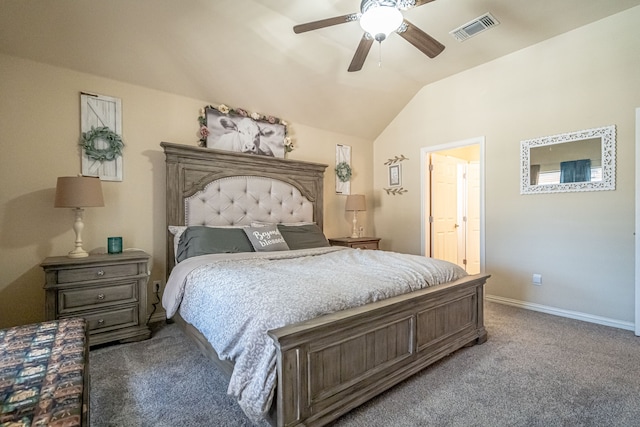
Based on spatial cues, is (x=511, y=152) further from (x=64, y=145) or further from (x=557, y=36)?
(x=64, y=145)

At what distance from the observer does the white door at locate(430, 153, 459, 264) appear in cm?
456

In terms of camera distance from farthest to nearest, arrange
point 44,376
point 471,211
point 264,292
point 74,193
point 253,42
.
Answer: point 471,211 < point 253,42 < point 74,193 < point 264,292 < point 44,376

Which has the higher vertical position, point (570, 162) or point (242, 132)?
point (242, 132)

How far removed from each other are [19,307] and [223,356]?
2211 mm

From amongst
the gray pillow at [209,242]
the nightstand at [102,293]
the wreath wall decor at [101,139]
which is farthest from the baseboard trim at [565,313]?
the wreath wall decor at [101,139]

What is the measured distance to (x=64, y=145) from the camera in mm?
2680

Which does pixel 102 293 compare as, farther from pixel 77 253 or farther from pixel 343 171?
pixel 343 171

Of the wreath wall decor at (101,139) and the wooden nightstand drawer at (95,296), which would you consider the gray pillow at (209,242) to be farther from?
the wreath wall decor at (101,139)

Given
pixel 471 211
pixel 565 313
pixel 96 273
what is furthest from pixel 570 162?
pixel 96 273

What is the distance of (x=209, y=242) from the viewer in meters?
Result: 2.79

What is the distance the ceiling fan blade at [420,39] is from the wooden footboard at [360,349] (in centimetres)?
182

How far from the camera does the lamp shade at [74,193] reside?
238 cm

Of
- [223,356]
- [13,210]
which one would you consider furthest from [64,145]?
[223,356]

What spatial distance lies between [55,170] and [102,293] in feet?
3.91
